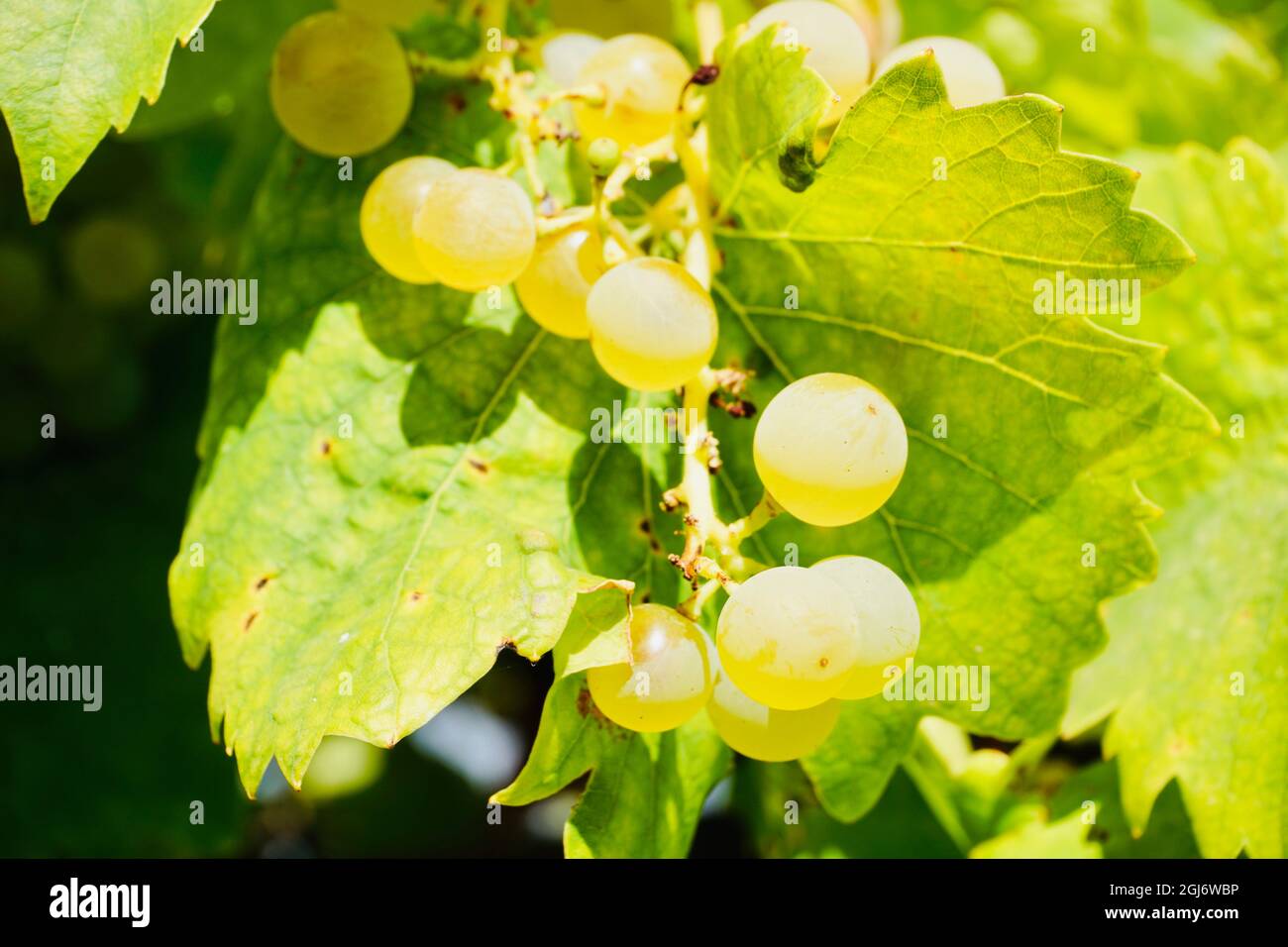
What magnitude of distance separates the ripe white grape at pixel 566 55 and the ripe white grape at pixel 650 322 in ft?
1.09

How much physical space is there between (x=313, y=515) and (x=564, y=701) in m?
0.33

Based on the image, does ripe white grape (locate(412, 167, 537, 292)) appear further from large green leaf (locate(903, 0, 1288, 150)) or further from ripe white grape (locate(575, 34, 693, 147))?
large green leaf (locate(903, 0, 1288, 150))

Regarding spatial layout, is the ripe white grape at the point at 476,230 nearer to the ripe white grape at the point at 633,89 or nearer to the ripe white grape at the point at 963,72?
the ripe white grape at the point at 633,89

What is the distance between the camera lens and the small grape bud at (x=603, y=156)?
0.96m

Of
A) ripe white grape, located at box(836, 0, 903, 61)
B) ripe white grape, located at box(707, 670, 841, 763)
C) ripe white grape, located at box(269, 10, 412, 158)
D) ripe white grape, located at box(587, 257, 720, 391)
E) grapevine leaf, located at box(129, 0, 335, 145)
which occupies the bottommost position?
ripe white grape, located at box(707, 670, 841, 763)

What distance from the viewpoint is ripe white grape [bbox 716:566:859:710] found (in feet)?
2.61

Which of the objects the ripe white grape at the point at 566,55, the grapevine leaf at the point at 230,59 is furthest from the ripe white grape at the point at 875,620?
the grapevine leaf at the point at 230,59

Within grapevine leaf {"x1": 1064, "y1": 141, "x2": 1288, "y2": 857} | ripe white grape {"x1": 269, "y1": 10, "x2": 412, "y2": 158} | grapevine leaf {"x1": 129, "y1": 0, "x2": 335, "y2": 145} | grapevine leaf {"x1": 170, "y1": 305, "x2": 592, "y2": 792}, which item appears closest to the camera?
grapevine leaf {"x1": 170, "y1": 305, "x2": 592, "y2": 792}

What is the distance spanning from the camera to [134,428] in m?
1.93

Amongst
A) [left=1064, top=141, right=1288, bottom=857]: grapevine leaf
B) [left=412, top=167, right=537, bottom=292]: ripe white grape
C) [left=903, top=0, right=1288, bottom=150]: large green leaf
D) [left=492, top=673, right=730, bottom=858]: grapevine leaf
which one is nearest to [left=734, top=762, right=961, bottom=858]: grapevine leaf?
[left=1064, top=141, right=1288, bottom=857]: grapevine leaf

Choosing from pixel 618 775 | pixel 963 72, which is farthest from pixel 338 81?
pixel 618 775
